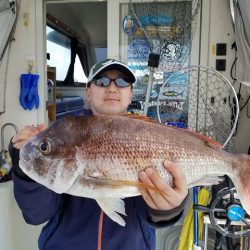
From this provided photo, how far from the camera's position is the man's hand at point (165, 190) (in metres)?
0.75

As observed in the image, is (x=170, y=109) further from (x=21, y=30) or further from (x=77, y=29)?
(x=77, y=29)

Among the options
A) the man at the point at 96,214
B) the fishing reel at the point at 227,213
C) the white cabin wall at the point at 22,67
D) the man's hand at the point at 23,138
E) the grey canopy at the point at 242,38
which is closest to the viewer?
the man's hand at the point at 23,138

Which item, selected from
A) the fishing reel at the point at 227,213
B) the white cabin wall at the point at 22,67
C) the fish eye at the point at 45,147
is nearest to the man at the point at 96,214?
the fish eye at the point at 45,147

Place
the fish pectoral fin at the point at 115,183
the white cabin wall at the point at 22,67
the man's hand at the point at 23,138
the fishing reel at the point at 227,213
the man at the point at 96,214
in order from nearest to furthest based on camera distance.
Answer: the fish pectoral fin at the point at 115,183 → the man's hand at the point at 23,138 → the man at the point at 96,214 → the fishing reel at the point at 227,213 → the white cabin wall at the point at 22,67

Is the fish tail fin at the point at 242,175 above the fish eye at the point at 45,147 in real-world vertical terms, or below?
below

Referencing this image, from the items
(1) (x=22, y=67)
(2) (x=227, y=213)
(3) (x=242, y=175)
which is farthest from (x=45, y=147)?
(1) (x=22, y=67)

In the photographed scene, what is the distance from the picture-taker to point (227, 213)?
169cm

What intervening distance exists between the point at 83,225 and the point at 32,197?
226mm

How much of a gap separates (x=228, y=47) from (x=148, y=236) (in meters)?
1.95

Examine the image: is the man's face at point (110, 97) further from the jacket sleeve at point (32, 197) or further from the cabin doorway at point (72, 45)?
the cabin doorway at point (72, 45)

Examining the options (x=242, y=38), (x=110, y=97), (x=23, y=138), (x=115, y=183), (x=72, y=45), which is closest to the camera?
(x=115, y=183)

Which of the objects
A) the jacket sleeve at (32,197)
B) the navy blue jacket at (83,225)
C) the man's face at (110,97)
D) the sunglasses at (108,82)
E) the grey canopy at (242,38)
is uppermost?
the grey canopy at (242,38)

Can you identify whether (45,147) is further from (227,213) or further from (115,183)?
(227,213)

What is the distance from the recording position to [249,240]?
197cm
